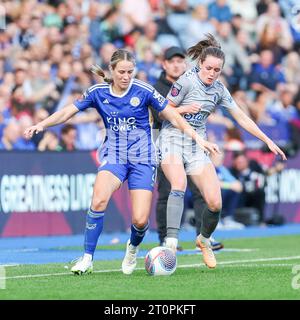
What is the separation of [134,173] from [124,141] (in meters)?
0.35

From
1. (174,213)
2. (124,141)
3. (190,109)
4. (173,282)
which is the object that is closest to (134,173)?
(124,141)

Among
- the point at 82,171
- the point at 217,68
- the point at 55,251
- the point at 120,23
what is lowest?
the point at 55,251

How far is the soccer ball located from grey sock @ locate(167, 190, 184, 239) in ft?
1.30

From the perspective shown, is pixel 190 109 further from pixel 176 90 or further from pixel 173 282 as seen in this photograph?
pixel 173 282

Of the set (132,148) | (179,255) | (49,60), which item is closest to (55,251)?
(179,255)

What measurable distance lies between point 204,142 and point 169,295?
6.97ft

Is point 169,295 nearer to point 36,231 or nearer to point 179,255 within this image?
point 179,255

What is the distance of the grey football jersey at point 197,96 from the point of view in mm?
11055

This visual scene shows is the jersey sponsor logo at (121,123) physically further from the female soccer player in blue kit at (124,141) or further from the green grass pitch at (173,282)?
the green grass pitch at (173,282)

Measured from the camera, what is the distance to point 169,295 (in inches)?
340

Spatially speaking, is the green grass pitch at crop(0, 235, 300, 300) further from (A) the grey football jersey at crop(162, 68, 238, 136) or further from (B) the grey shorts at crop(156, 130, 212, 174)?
(A) the grey football jersey at crop(162, 68, 238, 136)

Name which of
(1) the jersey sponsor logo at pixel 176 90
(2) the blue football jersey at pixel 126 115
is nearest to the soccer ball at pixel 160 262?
(2) the blue football jersey at pixel 126 115

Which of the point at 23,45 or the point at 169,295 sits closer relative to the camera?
the point at 169,295

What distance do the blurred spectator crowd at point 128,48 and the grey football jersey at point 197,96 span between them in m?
6.20
